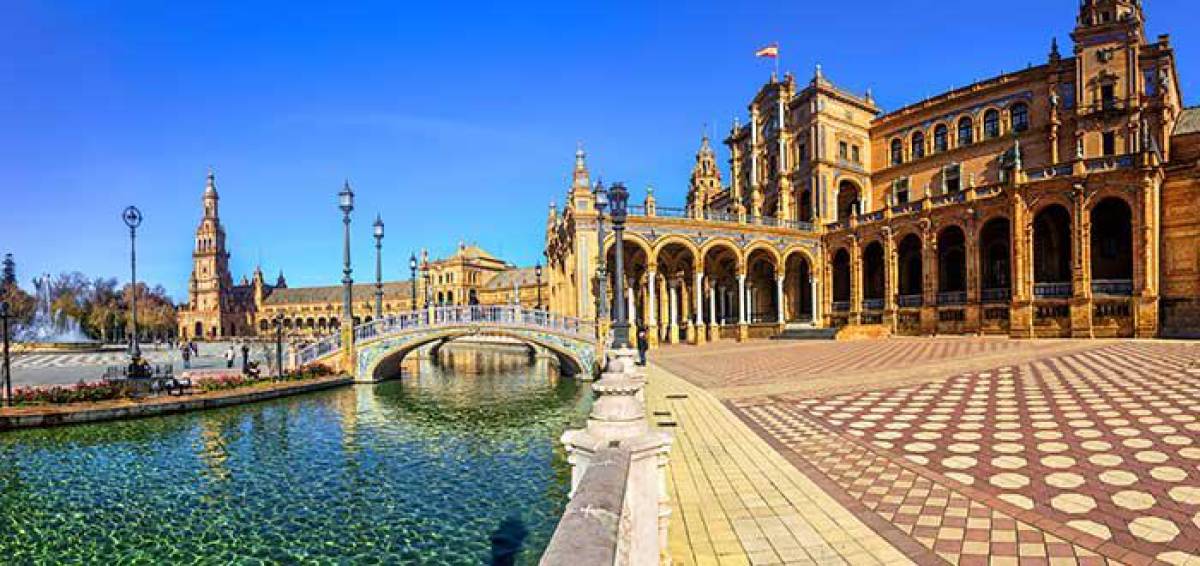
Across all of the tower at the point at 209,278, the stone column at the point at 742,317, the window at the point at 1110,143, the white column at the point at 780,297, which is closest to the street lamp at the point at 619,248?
the stone column at the point at 742,317

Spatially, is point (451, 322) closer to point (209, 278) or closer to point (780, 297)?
point (780, 297)

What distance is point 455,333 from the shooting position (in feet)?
80.4

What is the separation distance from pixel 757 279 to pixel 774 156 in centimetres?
1004

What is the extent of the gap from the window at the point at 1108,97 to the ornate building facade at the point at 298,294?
76.0 metres

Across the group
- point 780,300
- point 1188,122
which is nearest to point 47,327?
point 780,300

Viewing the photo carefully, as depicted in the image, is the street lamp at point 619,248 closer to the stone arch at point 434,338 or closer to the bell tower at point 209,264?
the stone arch at point 434,338

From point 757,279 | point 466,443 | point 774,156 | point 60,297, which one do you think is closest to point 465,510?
point 466,443

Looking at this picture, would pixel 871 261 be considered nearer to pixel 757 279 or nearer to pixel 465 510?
pixel 757 279

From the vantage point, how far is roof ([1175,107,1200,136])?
33.0 m

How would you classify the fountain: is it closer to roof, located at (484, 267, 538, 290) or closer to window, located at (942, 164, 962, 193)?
roof, located at (484, 267, 538, 290)

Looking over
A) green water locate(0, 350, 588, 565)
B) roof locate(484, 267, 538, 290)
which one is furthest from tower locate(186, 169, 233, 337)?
green water locate(0, 350, 588, 565)

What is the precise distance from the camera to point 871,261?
39.4 metres

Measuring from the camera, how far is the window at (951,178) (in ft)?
128

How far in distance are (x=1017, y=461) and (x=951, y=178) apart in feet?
127
